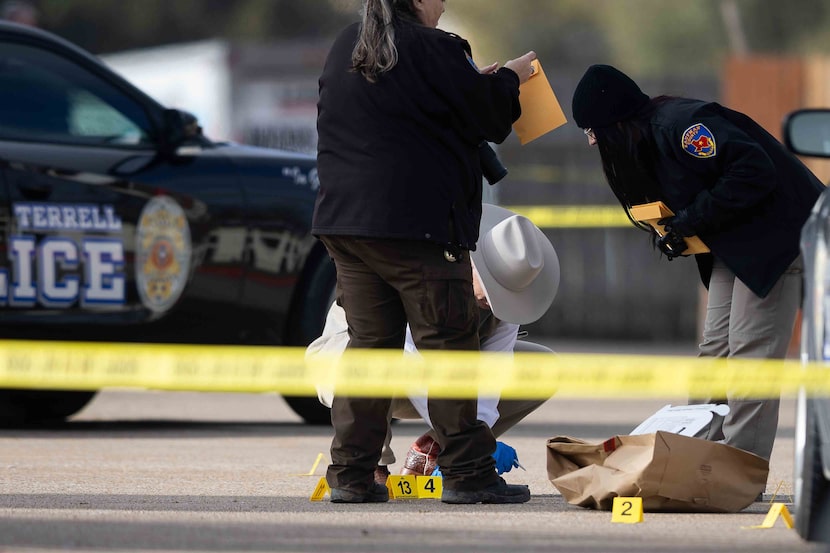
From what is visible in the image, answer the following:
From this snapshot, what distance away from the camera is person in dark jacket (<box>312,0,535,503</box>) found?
5.64 m

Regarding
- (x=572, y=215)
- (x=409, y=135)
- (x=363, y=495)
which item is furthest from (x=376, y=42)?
(x=572, y=215)

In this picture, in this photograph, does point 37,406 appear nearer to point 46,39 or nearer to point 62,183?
point 62,183

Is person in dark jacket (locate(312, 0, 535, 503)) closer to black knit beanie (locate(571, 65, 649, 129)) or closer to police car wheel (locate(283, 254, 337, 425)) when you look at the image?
black knit beanie (locate(571, 65, 649, 129))

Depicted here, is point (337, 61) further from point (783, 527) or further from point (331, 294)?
point (331, 294)

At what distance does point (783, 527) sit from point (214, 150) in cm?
418

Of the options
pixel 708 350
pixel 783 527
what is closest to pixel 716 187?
pixel 708 350

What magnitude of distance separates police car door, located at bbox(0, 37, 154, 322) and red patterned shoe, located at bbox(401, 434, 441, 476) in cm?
238

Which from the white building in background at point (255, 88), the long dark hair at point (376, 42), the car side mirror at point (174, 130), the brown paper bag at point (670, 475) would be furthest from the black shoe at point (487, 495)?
the white building in background at point (255, 88)

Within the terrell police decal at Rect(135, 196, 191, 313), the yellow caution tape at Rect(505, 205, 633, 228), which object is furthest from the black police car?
the yellow caution tape at Rect(505, 205, 633, 228)

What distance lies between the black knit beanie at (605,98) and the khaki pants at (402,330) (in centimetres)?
72

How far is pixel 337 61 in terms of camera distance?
18.9ft

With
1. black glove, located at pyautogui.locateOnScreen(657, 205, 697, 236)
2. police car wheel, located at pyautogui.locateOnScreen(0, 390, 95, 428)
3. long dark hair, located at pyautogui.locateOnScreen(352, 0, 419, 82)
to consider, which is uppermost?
long dark hair, located at pyautogui.locateOnScreen(352, 0, 419, 82)

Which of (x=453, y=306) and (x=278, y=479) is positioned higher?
(x=453, y=306)

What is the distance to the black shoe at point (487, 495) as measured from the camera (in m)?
5.89
